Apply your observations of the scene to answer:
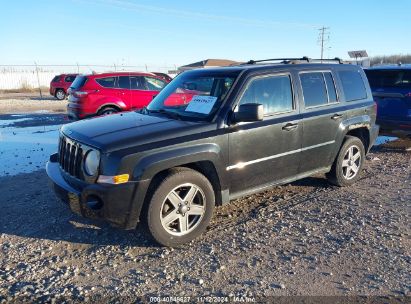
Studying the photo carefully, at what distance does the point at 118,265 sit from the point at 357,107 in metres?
4.22

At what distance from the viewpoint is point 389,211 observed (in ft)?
15.9

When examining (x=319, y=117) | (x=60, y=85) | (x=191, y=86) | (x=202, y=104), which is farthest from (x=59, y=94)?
(x=319, y=117)

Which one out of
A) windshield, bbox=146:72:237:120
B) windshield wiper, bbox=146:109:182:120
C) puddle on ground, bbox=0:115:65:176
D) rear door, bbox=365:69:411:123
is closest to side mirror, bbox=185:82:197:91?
windshield, bbox=146:72:237:120

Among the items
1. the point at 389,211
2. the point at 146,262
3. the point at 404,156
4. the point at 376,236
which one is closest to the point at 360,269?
the point at 376,236

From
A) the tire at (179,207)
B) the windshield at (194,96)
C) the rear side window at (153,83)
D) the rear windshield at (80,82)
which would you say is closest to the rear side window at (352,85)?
the windshield at (194,96)

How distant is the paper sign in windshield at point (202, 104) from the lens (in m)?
4.33

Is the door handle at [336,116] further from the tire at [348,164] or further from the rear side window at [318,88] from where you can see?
the tire at [348,164]

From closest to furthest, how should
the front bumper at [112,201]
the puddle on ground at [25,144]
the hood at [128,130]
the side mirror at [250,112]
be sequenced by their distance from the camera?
the front bumper at [112,201], the hood at [128,130], the side mirror at [250,112], the puddle on ground at [25,144]

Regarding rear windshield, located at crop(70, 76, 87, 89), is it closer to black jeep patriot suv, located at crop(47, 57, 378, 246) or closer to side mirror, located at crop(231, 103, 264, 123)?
black jeep patriot suv, located at crop(47, 57, 378, 246)

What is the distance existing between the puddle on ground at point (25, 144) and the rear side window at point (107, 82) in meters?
1.97

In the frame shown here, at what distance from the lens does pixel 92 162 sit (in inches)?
145

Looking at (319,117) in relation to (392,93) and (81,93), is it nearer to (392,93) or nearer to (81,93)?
(392,93)

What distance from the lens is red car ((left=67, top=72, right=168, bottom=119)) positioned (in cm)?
1101

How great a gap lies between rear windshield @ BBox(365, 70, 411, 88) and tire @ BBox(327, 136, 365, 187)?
9.63 ft
